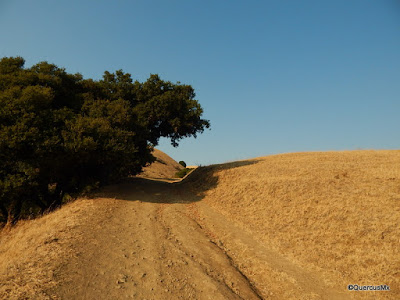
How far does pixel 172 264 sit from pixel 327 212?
30.9 ft

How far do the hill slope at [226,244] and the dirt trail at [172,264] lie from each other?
0.15ft

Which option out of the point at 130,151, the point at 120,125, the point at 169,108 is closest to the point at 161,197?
the point at 130,151

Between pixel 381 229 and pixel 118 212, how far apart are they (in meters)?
14.5

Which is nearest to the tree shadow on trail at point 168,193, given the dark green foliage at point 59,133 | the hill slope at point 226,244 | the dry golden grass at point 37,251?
the hill slope at point 226,244

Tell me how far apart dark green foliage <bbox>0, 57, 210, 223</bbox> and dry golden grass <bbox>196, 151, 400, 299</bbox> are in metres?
8.70

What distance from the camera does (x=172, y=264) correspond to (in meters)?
10.4

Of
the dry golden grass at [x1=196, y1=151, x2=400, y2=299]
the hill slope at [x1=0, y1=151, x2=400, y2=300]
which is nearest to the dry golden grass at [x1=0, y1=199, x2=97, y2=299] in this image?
the hill slope at [x1=0, y1=151, x2=400, y2=300]

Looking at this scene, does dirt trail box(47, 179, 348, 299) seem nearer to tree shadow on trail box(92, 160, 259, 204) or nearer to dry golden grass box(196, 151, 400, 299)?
dry golden grass box(196, 151, 400, 299)

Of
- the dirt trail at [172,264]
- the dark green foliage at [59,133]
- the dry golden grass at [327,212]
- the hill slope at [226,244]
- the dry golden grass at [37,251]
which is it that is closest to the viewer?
the dry golden grass at [37,251]

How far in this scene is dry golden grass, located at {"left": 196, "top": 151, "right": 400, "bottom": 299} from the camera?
1089cm

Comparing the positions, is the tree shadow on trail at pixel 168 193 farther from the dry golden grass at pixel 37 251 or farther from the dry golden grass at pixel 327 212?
the dry golden grass at pixel 37 251

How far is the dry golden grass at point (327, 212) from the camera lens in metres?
10.9

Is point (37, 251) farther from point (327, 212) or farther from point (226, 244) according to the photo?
point (327, 212)

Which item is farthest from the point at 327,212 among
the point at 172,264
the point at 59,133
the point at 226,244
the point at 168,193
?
the point at 59,133
